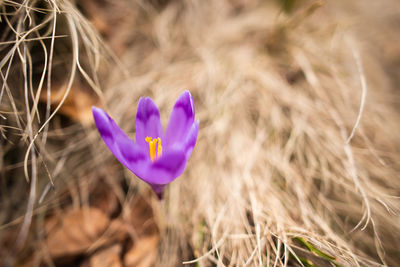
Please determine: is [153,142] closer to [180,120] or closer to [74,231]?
[180,120]

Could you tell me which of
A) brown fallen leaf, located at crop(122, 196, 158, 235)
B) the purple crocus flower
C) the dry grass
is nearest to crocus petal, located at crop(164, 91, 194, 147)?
the purple crocus flower

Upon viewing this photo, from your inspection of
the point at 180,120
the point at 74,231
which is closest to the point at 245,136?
the point at 180,120

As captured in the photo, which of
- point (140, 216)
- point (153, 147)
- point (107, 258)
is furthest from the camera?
point (140, 216)

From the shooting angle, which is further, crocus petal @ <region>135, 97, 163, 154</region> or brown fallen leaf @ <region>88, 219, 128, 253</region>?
brown fallen leaf @ <region>88, 219, 128, 253</region>

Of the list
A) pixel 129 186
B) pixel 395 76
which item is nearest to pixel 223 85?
pixel 129 186

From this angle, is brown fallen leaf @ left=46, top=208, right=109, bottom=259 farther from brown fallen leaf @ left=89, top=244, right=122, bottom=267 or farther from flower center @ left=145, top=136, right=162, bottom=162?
flower center @ left=145, top=136, right=162, bottom=162

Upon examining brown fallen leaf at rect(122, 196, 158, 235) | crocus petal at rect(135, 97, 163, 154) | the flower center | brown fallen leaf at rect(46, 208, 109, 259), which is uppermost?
crocus petal at rect(135, 97, 163, 154)

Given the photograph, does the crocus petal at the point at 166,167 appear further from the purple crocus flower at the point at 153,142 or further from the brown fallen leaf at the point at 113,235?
the brown fallen leaf at the point at 113,235
